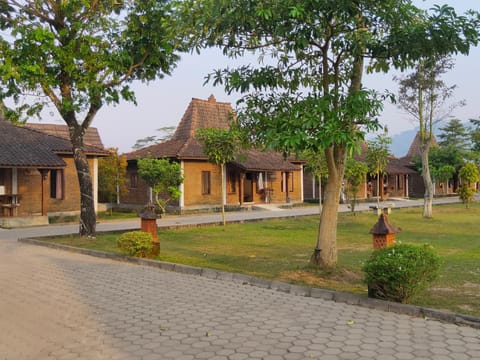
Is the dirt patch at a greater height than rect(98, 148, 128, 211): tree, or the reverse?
rect(98, 148, 128, 211): tree

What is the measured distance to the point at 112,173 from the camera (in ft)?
83.4

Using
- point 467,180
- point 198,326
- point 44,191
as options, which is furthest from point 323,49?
point 467,180

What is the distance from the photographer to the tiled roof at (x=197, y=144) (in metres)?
26.4

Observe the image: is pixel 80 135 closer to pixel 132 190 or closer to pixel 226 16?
pixel 226 16

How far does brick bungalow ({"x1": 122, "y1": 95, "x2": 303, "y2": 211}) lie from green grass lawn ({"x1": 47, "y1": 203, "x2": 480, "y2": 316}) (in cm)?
673

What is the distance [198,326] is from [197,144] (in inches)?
887

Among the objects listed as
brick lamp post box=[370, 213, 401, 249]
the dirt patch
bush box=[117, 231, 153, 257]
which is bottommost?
the dirt patch

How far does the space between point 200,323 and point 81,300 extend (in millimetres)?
2148

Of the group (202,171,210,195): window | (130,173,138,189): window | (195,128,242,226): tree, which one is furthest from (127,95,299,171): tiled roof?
(195,128,242,226): tree

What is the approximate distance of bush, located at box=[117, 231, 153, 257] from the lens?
403 inches

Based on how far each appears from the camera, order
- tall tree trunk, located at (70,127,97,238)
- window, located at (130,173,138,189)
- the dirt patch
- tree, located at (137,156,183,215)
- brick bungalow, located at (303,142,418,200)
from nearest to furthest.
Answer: the dirt patch < tall tree trunk, located at (70,127,97,238) < tree, located at (137,156,183,215) < window, located at (130,173,138,189) < brick bungalow, located at (303,142,418,200)

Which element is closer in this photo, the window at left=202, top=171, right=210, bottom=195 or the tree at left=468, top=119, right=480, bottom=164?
the window at left=202, top=171, right=210, bottom=195

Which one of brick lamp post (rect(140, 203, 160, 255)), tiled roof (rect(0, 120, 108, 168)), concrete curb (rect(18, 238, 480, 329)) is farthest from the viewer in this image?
tiled roof (rect(0, 120, 108, 168))

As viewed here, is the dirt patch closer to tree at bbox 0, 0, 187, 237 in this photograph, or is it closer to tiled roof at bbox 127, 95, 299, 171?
tree at bbox 0, 0, 187, 237
